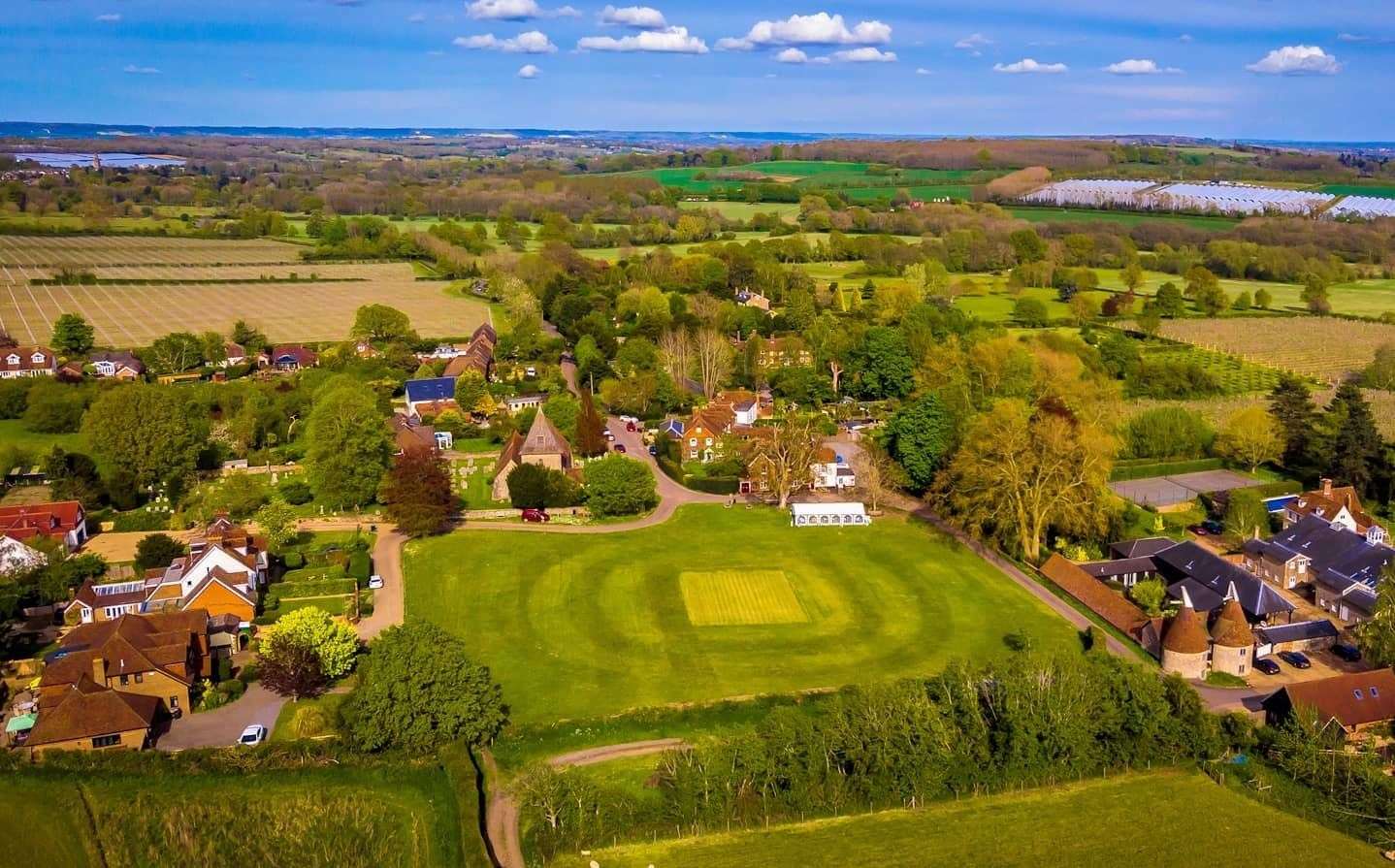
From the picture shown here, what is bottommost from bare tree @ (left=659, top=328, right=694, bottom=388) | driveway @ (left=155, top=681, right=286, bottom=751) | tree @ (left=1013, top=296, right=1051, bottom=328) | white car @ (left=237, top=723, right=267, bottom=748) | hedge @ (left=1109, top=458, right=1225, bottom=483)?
driveway @ (left=155, top=681, right=286, bottom=751)

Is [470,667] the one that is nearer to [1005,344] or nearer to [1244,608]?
[1244,608]

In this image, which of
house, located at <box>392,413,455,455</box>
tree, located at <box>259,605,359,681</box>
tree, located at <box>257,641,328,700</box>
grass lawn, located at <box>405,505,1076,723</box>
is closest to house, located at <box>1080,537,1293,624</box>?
grass lawn, located at <box>405,505,1076,723</box>

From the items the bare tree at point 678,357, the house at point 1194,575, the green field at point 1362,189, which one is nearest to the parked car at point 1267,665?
→ the house at point 1194,575

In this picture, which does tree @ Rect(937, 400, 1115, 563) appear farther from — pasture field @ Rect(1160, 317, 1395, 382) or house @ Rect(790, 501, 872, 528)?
pasture field @ Rect(1160, 317, 1395, 382)

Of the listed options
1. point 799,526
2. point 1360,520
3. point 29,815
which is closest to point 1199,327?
point 1360,520

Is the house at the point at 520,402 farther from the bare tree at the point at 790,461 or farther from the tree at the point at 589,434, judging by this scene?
the bare tree at the point at 790,461
